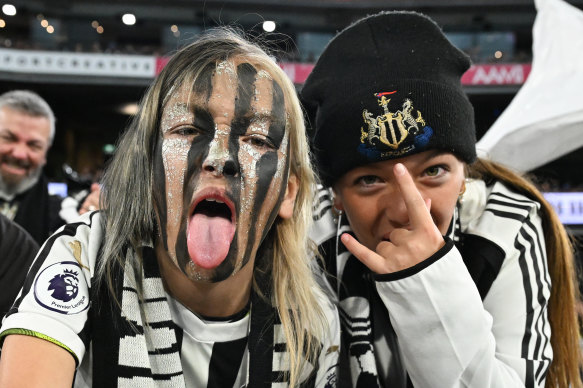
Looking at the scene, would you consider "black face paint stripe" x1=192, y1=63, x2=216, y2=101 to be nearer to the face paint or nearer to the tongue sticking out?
the face paint

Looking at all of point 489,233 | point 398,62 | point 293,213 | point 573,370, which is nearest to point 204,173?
point 293,213

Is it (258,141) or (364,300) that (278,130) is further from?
(364,300)

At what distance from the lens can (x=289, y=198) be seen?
137 cm

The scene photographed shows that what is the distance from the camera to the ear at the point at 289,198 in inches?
52.6

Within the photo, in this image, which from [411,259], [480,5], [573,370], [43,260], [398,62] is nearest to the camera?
[43,260]

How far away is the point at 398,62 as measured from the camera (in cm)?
140

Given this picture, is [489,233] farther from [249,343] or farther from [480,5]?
[480,5]

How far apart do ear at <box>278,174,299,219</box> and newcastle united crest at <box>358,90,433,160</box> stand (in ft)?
0.64

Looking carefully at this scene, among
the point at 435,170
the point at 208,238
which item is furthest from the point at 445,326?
the point at 208,238

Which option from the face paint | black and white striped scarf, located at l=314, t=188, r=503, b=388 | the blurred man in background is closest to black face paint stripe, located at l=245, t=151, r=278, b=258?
the face paint

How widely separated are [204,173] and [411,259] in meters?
0.51

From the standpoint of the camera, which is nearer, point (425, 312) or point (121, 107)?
point (425, 312)

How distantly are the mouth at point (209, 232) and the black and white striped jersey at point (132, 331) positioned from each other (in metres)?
0.14

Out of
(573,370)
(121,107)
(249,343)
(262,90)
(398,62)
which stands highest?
(121,107)
